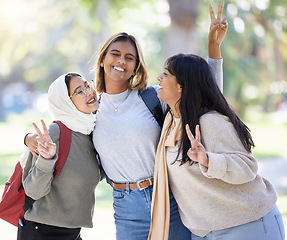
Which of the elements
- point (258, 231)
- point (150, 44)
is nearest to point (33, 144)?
point (258, 231)

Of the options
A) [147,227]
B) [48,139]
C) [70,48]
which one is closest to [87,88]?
[48,139]

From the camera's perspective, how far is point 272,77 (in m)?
26.5

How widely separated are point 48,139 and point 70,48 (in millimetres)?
39496

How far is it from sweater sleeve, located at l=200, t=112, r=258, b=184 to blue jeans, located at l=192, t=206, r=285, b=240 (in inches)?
11.8

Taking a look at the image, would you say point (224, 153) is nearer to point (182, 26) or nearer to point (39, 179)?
point (39, 179)

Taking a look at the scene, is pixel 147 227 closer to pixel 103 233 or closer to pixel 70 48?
pixel 103 233

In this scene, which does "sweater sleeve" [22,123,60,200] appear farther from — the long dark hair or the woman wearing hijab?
the long dark hair

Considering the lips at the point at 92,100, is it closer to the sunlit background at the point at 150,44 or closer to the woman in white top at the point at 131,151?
the woman in white top at the point at 131,151

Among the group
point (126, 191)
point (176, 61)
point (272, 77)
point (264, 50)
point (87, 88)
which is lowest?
point (272, 77)

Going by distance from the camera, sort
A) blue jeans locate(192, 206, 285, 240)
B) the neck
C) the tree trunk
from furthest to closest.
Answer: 1. the tree trunk
2. the neck
3. blue jeans locate(192, 206, 285, 240)

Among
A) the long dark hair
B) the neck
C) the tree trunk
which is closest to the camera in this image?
the long dark hair

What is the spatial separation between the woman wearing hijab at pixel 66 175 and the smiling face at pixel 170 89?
588mm

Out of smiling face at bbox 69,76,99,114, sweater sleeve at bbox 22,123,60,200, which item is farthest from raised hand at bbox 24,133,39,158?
smiling face at bbox 69,76,99,114

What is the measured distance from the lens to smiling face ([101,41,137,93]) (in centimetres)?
368
